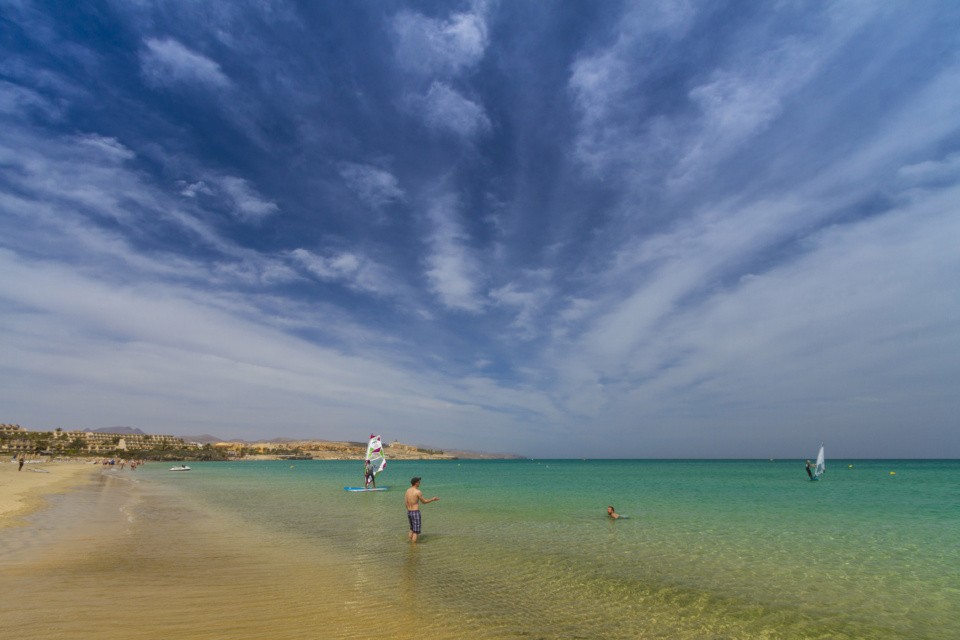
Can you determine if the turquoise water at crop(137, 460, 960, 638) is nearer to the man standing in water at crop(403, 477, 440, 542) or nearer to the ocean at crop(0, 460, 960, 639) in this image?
the ocean at crop(0, 460, 960, 639)

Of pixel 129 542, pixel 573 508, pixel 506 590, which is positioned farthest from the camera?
pixel 573 508

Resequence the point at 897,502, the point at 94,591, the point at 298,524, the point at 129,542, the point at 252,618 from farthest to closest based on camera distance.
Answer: the point at 897,502 → the point at 298,524 → the point at 129,542 → the point at 94,591 → the point at 252,618

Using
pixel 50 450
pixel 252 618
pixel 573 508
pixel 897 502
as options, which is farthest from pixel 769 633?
pixel 50 450

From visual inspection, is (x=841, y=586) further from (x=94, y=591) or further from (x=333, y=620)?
(x=94, y=591)

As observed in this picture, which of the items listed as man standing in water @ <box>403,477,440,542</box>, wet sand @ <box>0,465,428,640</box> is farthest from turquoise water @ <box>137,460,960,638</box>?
man standing in water @ <box>403,477,440,542</box>

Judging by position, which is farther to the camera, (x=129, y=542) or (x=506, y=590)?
(x=129, y=542)

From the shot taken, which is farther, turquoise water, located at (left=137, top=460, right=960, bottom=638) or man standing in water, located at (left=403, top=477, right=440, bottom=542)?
man standing in water, located at (left=403, top=477, right=440, bottom=542)

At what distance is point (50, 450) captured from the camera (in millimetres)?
124125

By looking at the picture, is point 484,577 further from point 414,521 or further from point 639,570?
point 414,521

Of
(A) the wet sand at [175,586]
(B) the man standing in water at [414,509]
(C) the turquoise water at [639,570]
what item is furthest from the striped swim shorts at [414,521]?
(A) the wet sand at [175,586]

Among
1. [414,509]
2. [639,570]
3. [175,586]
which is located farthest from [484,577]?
[175,586]

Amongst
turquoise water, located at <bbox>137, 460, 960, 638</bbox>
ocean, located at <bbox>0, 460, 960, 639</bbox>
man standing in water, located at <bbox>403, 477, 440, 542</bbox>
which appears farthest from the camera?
man standing in water, located at <bbox>403, 477, 440, 542</bbox>

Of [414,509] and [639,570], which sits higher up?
[414,509]

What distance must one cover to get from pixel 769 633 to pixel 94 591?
12.9 m
